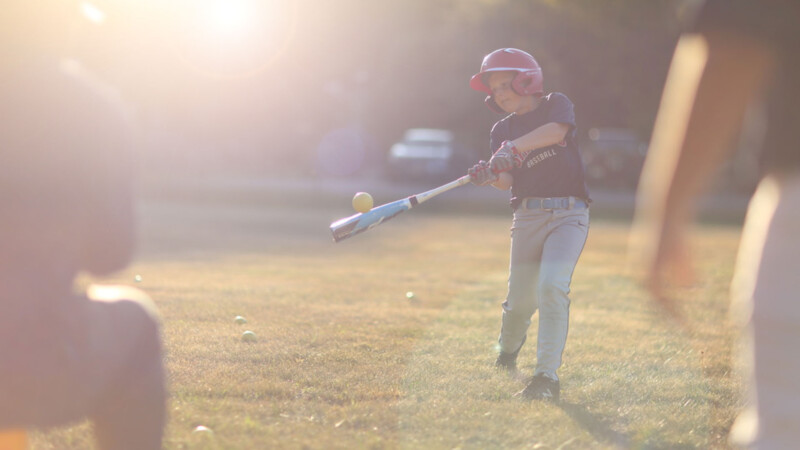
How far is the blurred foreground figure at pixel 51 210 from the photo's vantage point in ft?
8.18

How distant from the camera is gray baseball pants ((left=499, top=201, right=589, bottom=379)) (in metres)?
5.00

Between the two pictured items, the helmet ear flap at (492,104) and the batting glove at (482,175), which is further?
the helmet ear flap at (492,104)

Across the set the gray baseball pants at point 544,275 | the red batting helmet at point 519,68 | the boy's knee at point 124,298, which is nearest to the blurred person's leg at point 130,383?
the boy's knee at point 124,298

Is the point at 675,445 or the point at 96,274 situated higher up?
the point at 96,274

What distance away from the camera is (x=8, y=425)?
2.60m

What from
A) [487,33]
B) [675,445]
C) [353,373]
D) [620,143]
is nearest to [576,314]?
[353,373]

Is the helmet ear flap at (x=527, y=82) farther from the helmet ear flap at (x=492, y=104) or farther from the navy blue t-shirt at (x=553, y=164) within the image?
the helmet ear flap at (x=492, y=104)

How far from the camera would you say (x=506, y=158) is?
5.02m

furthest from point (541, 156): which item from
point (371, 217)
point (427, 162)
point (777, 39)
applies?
point (427, 162)

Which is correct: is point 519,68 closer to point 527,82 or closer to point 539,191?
point 527,82

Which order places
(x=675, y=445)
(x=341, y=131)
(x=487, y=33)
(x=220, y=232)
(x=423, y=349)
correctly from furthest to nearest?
1. (x=341, y=131)
2. (x=487, y=33)
3. (x=220, y=232)
4. (x=423, y=349)
5. (x=675, y=445)

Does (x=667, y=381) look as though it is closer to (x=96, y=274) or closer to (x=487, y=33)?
(x=96, y=274)

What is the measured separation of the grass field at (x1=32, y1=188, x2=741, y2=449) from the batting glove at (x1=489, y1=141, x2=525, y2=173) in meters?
1.30

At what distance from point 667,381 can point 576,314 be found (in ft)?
8.21
